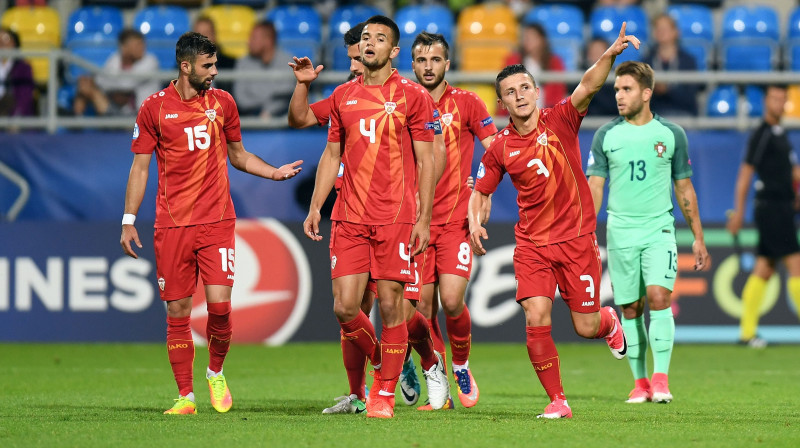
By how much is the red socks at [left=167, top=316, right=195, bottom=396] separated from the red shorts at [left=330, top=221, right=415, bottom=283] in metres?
1.22

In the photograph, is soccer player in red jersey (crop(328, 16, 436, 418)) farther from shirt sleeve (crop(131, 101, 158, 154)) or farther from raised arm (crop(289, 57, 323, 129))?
shirt sleeve (crop(131, 101, 158, 154))

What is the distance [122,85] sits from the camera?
52.2ft

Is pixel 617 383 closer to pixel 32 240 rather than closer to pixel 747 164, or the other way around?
pixel 747 164

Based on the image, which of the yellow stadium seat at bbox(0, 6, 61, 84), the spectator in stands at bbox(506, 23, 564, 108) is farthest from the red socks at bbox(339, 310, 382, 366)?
the yellow stadium seat at bbox(0, 6, 61, 84)

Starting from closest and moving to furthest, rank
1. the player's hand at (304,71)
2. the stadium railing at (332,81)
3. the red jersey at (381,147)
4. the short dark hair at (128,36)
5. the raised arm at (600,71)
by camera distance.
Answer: the raised arm at (600,71) → the red jersey at (381,147) → the player's hand at (304,71) → the stadium railing at (332,81) → the short dark hair at (128,36)

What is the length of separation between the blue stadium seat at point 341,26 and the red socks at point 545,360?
32.5ft

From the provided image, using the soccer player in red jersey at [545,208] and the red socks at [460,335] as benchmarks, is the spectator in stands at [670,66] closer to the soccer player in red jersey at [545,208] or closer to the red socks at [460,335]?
the red socks at [460,335]

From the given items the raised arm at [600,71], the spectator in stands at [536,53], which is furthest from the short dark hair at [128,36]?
the raised arm at [600,71]

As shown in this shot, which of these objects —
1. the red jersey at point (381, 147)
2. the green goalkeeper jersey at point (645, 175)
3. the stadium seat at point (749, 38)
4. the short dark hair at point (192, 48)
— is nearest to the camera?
the red jersey at point (381, 147)

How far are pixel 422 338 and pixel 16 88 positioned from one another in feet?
30.1

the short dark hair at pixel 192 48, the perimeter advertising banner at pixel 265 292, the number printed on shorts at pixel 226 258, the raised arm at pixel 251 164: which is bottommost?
the perimeter advertising banner at pixel 265 292

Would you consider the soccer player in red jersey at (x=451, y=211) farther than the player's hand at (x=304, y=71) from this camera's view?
Yes

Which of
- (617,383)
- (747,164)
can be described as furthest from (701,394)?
(747,164)

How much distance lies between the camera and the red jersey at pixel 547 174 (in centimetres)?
752
